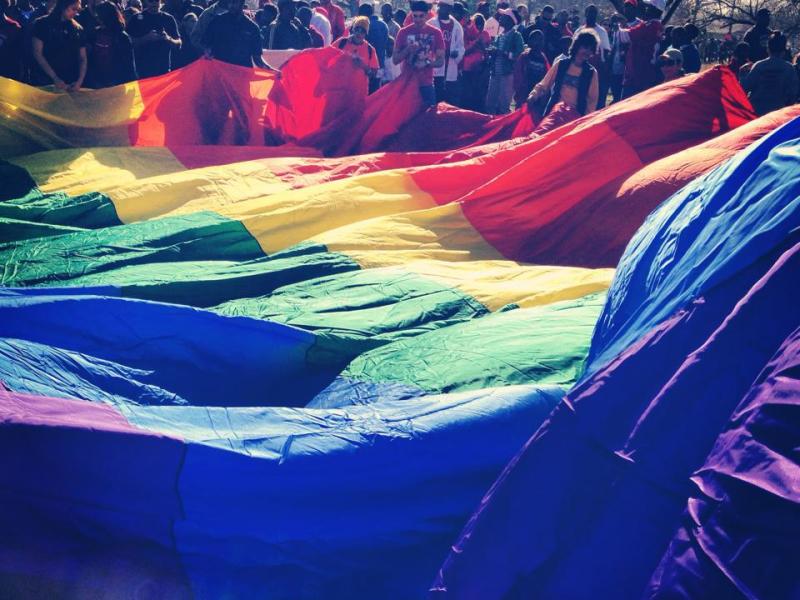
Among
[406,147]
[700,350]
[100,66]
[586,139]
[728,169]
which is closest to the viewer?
[700,350]

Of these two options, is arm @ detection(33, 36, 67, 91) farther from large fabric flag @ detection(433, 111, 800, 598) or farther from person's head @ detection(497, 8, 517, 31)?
person's head @ detection(497, 8, 517, 31)

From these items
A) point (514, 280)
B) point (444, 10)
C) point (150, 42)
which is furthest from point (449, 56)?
point (514, 280)

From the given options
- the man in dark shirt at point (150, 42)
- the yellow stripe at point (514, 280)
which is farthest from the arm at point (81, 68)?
the yellow stripe at point (514, 280)

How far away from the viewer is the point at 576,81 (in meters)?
6.63

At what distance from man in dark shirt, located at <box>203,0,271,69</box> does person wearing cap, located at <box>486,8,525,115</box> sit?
3.55 metres

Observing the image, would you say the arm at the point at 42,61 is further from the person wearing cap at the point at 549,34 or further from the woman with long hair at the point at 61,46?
the person wearing cap at the point at 549,34

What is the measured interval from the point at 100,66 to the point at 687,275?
19.6 feet

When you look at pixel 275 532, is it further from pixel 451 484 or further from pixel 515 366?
pixel 515 366

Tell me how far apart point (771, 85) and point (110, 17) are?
4916mm

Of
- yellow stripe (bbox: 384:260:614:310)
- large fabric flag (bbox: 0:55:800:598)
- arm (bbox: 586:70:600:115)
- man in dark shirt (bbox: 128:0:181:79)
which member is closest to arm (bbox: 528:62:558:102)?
arm (bbox: 586:70:600:115)

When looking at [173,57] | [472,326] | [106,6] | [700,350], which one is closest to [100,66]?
[106,6]

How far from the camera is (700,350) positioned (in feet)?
5.78

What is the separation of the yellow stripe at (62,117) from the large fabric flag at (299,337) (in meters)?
0.04

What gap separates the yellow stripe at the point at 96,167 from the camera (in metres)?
5.09
